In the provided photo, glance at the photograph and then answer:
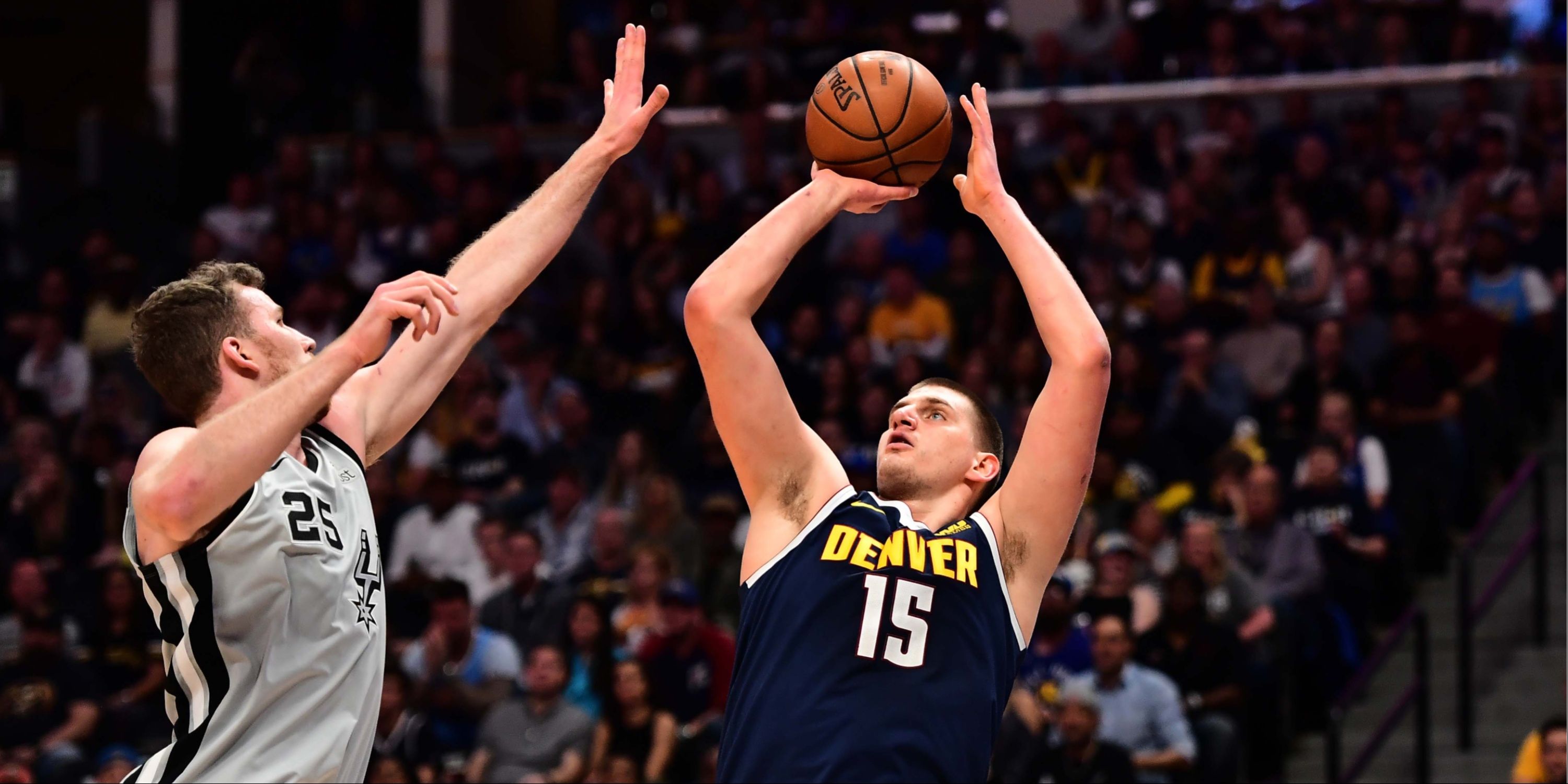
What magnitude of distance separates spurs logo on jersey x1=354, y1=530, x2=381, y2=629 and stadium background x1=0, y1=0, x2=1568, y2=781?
5.55 meters

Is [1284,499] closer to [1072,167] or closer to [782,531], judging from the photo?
[1072,167]

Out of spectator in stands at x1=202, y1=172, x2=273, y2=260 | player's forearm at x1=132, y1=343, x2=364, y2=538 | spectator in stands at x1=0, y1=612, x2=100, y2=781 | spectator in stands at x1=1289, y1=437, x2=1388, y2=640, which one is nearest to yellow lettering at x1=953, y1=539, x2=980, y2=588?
player's forearm at x1=132, y1=343, x2=364, y2=538

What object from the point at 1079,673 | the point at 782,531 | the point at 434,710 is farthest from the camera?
the point at 434,710

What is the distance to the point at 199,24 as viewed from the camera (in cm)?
1797

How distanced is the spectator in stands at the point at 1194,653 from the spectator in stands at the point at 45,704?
6063mm

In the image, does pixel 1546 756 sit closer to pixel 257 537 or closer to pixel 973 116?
pixel 973 116

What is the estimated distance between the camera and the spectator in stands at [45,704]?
34.2 feet

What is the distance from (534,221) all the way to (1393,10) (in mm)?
12496

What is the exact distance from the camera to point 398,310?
11.6ft

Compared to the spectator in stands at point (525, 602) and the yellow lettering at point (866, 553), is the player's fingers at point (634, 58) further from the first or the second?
the spectator in stands at point (525, 602)

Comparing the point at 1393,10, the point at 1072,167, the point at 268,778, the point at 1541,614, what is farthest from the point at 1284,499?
the point at 268,778

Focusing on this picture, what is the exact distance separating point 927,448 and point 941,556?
0.46 meters

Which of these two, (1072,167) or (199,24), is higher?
(199,24)

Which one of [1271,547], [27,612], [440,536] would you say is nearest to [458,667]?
[440,536]
